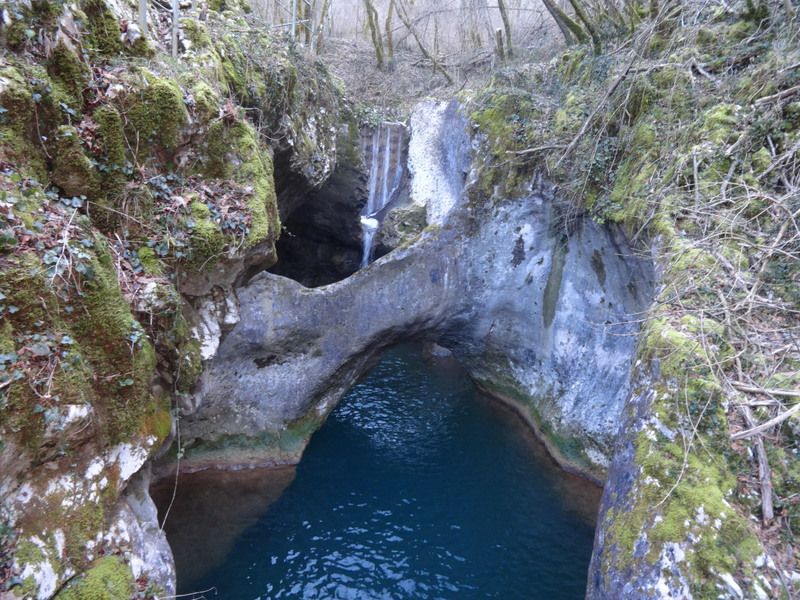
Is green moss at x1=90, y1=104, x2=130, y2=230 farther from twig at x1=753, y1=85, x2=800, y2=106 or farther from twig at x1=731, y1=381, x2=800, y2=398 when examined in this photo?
twig at x1=753, y1=85, x2=800, y2=106

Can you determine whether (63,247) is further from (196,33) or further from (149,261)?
(196,33)

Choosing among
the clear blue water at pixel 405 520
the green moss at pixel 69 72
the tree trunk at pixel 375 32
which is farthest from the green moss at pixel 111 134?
the tree trunk at pixel 375 32

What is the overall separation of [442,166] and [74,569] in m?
11.2

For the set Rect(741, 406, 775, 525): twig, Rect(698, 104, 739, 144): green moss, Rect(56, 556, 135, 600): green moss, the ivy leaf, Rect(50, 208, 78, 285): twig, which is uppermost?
Rect(698, 104, 739, 144): green moss

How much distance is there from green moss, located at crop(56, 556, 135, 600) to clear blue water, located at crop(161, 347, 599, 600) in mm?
3115

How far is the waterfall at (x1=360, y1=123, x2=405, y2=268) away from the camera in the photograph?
43.4 ft

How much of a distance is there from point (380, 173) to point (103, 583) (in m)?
11.3

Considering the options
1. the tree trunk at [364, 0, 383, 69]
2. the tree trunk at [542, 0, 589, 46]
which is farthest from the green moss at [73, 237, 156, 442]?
the tree trunk at [364, 0, 383, 69]

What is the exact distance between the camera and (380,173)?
1330cm

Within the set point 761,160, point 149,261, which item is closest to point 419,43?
point 761,160

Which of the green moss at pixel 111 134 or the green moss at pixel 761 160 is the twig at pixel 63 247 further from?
the green moss at pixel 761 160

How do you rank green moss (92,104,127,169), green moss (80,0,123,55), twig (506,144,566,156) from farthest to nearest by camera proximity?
1. twig (506,144,566,156)
2. green moss (80,0,123,55)
3. green moss (92,104,127,169)

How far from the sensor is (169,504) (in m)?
7.91

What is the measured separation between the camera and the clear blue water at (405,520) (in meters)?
7.00
